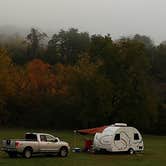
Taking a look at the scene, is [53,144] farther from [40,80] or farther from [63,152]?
[40,80]

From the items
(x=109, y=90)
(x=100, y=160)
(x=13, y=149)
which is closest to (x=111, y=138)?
(x=100, y=160)

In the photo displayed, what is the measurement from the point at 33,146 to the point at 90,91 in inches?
1913

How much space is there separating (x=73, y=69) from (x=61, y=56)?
4213 cm

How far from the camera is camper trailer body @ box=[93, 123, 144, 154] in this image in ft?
142

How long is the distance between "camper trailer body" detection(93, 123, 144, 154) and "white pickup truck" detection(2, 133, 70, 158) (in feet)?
16.8

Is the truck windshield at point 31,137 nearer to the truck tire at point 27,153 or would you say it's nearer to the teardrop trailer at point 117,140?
the truck tire at point 27,153

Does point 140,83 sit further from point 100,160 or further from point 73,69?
point 100,160

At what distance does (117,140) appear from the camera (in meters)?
43.6

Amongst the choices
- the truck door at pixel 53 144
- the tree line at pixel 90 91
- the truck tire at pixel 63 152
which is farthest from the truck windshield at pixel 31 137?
the tree line at pixel 90 91

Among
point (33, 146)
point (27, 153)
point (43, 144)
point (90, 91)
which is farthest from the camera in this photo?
point (90, 91)

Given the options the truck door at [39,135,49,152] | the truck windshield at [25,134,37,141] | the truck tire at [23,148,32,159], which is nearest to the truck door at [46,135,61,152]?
the truck door at [39,135,49,152]

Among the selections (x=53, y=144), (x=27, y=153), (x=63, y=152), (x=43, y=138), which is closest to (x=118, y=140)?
(x=63, y=152)

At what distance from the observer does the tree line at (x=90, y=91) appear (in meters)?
84.0

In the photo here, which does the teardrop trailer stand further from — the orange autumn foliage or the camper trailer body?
the orange autumn foliage
